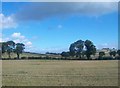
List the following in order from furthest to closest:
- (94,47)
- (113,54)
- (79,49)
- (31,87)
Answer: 1. (113,54)
2. (79,49)
3. (94,47)
4. (31,87)

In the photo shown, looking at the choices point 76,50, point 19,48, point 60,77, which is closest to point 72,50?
point 76,50

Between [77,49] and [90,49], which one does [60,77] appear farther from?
[77,49]

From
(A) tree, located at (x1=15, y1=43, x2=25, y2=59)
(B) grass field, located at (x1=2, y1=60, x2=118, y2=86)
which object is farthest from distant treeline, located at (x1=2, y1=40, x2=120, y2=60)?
(B) grass field, located at (x1=2, y1=60, x2=118, y2=86)

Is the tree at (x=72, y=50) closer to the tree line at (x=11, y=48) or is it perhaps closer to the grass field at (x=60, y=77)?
the tree line at (x=11, y=48)

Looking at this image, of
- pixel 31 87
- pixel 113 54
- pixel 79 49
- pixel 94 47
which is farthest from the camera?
pixel 113 54

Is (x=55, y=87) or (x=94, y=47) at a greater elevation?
(x=94, y=47)

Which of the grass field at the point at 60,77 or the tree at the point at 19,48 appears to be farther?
the tree at the point at 19,48

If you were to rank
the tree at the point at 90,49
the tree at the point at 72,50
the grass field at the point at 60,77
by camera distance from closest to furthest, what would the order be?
the grass field at the point at 60,77, the tree at the point at 90,49, the tree at the point at 72,50

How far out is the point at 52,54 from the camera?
576 feet

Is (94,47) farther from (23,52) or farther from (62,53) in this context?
(23,52)

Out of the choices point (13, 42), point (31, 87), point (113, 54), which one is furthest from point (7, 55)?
point (31, 87)

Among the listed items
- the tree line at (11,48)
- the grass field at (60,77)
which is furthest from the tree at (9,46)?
the grass field at (60,77)

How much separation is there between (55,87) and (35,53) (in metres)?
165

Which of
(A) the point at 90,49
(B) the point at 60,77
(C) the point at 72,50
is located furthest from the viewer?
(C) the point at 72,50
